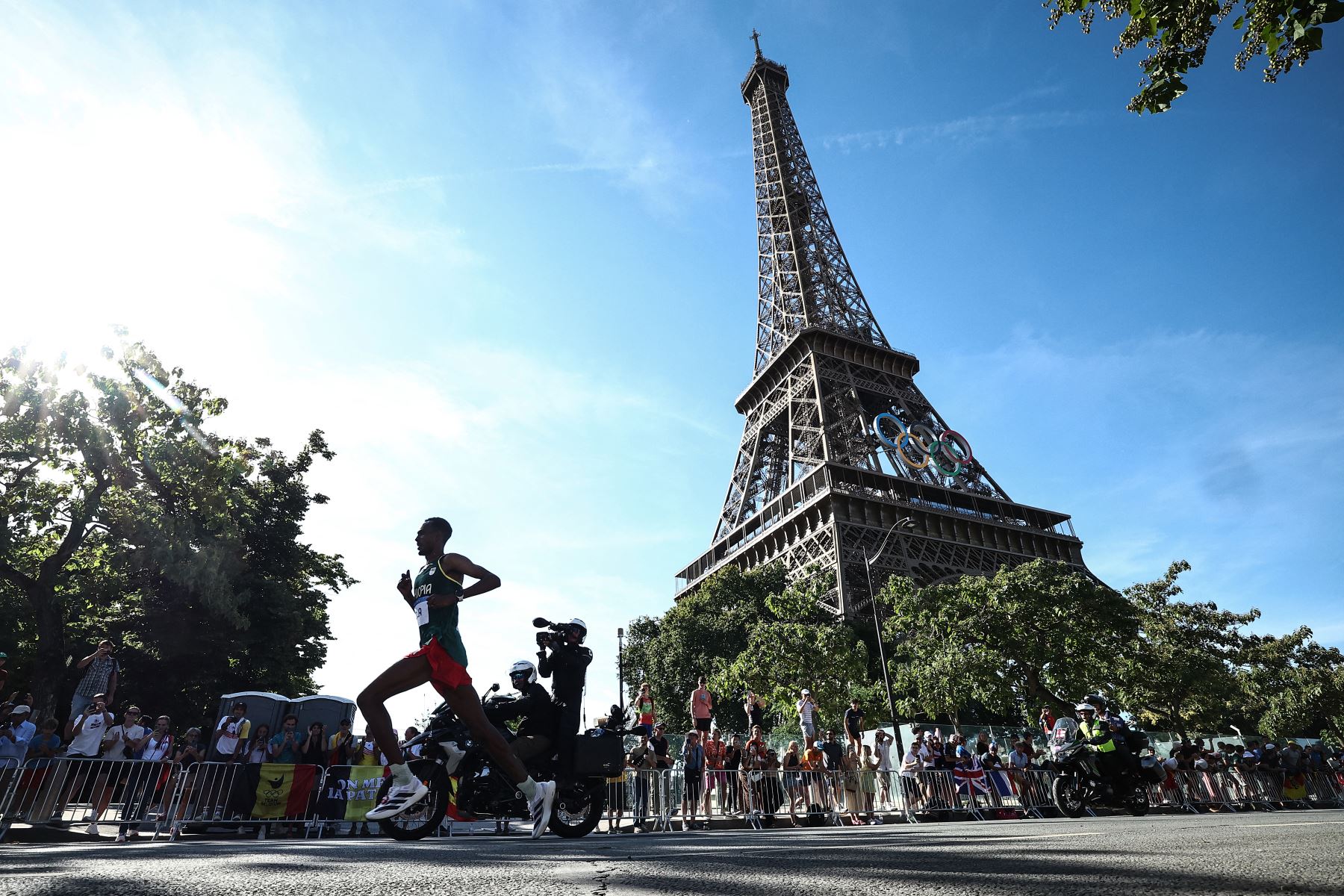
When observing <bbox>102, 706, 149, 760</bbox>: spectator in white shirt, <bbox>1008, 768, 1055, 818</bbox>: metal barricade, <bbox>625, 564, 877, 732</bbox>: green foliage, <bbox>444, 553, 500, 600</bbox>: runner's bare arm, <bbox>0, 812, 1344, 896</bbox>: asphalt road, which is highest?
<bbox>625, 564, 877, 732</bbox>: green foliage

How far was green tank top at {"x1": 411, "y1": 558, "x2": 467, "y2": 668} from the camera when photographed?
497 cm

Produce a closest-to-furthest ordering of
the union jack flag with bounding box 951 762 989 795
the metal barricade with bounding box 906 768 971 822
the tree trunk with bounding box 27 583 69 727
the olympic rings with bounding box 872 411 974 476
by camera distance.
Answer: the metal barricade with bounding box 906 768 971 822
the union jack flag with bounding box 951 762 989 795
the tree trunk with bounding box 27 583 69 727
the olympic rings with bounding box 872 411 974 476

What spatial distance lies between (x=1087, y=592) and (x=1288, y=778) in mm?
7234

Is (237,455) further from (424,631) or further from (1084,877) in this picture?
(1084,877)

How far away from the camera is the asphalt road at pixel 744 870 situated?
2234mm

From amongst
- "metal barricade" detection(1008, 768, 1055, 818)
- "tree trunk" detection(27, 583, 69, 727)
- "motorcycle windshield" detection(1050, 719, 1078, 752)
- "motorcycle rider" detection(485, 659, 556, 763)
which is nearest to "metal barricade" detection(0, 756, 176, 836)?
"motorcycle rider" detection(485, 659, 556, 763)

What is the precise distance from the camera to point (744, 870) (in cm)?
296

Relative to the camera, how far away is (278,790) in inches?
424

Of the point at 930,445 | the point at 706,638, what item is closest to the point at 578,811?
the point at 706,638

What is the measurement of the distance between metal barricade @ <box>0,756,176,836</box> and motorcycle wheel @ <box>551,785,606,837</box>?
5.97 meters

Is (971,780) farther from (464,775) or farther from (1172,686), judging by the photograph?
(1172,686)

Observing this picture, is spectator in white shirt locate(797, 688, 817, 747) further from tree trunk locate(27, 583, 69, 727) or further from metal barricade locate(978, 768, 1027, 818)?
tree trunk locate(27, 583, 69, 727)

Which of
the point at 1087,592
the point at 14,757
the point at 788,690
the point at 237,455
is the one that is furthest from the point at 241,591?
the point at 1087,592

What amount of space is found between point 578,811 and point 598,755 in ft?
1.93
